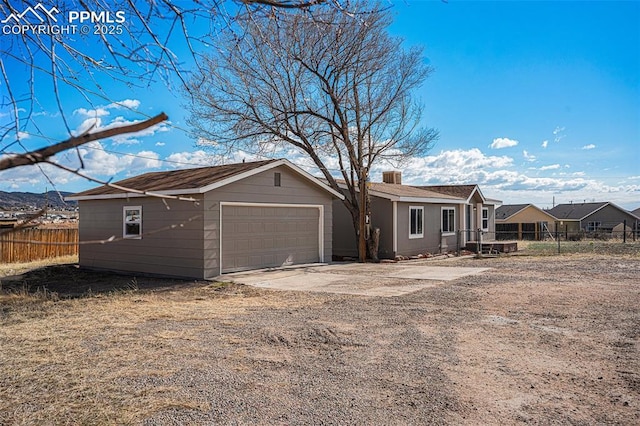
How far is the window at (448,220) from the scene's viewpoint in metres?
23.3

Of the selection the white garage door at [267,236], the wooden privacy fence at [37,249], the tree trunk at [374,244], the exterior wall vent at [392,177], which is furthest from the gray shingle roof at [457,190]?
the wooden privacy fence at [37,249]

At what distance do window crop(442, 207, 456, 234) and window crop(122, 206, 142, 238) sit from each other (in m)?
13.6

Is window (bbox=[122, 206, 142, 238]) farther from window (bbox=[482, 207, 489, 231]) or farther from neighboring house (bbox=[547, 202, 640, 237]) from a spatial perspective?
neighboring house (bbox=[547, 202, 640, 237])

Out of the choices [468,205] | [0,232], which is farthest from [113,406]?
[468,205]

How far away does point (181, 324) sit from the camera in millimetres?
7504

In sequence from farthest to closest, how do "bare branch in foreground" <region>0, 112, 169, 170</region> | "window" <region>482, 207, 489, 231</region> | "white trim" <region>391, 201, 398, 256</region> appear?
"window" <region>482, 207, 489, 231</region>, "white trim" <region>391, 201, 398, 256</region>, "bare branch in foreground" <region>0, 112, 169, 170</region>

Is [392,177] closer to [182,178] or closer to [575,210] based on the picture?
[182,178]

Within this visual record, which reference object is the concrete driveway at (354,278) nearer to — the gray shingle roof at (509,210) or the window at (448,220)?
the window at (448,220)

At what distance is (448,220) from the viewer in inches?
933

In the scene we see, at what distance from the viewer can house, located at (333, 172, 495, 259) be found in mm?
19797

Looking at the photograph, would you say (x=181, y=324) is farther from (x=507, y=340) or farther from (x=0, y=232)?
(x=0, y=232)

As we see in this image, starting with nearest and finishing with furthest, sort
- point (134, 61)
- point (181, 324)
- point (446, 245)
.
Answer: point (134, 61), point (181, 324), point (446, 245)

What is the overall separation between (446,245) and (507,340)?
1705 centimetres

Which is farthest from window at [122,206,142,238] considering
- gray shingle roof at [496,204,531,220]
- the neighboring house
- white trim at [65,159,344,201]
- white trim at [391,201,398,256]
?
the neighboring house
